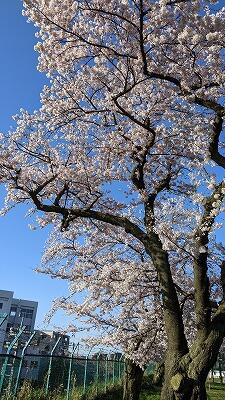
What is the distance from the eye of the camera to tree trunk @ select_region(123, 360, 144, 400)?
13894 mm

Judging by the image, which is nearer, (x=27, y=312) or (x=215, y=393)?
(x=215, y=393)

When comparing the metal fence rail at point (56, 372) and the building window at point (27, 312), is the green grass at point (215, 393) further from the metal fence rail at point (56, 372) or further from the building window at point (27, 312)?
the building window at point (27, 312)

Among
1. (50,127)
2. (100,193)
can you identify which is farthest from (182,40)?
(100,193)

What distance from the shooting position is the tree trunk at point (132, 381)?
1389 centimetres

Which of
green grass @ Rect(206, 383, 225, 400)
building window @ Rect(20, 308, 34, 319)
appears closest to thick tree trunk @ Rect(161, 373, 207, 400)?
green grass @ Rect(206, 383, 225, 400)

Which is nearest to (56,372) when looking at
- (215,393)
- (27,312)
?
(215,393)

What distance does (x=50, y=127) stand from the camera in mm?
8977

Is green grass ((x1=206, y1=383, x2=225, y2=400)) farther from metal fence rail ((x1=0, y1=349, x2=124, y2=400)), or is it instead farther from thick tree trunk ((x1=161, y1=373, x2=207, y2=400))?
thick tree trunk ((x1=161, y1=373, x2=207, y2=400))

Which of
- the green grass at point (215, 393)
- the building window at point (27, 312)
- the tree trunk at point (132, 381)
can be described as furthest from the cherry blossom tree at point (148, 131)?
the building window at point (27, 312)

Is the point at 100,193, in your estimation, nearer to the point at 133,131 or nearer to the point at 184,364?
the point at 133,131

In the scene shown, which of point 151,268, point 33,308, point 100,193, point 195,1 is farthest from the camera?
point 33,308

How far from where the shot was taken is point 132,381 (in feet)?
46.1

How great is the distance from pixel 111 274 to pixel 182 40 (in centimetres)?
701

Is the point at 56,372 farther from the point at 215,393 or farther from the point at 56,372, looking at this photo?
the point at 215,393
